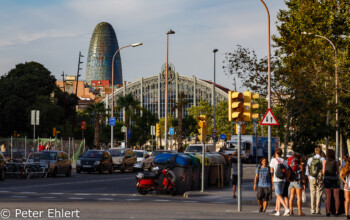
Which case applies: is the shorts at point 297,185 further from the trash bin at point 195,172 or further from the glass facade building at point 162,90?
the glass facade building at point 162,90

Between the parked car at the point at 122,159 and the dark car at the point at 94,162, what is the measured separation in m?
2.29

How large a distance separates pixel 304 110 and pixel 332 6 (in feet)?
47.8

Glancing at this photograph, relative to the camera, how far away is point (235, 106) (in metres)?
17.8

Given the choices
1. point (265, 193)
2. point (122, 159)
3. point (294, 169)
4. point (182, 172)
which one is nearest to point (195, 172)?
point (182, 172)

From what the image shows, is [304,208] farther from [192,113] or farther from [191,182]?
[192,113]

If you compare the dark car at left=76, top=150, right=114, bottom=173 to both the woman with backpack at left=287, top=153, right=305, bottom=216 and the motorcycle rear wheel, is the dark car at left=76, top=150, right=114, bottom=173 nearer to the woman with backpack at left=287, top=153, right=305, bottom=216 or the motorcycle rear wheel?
the motorcycle rear wheel

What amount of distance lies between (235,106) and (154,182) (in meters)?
7.39

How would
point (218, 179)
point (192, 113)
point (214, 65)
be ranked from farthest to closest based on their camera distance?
1. point (192, 113)
2. point (214, 65)
3. point (218, 179)

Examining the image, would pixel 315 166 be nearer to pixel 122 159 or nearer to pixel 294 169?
pixel 294 169

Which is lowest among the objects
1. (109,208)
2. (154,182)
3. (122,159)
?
(109,208)

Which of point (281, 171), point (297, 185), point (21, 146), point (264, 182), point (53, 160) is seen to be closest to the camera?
point (281, 171)

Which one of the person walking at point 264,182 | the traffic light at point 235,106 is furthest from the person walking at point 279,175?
the traffic light at point 235,106

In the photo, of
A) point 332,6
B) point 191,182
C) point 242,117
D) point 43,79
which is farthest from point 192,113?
point 242,117

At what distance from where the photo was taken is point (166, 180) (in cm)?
2408
